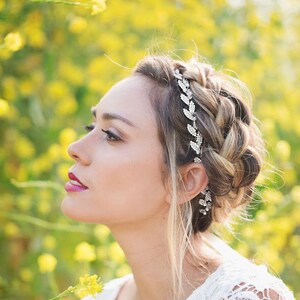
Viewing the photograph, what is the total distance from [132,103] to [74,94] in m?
1.60

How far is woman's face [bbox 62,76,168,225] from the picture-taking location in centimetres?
191

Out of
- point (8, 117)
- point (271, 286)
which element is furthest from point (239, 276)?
point (8, 117)

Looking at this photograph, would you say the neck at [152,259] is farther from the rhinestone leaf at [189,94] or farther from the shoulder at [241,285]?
the rhinestone leaf at [189,94]

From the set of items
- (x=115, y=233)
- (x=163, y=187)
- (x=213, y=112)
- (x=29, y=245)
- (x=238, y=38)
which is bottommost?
(x=29, y=245)

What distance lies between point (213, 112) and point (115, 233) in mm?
367

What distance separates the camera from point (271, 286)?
1916mm

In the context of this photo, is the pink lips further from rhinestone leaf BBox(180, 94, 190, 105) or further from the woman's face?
rhinestone leaf BBox(180, 94, 190, 105)

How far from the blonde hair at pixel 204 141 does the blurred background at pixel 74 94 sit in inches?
32.9

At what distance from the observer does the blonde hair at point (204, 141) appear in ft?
6.42

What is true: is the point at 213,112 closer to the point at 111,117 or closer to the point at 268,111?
the point at 111,117

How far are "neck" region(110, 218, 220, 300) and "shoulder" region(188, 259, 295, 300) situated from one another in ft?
0.21

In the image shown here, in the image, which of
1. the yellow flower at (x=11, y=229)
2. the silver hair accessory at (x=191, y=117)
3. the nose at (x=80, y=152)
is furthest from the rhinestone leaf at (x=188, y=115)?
the yellow flower at (x=11, y=229)

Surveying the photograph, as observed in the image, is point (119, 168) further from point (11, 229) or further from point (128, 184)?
point (11, 229)

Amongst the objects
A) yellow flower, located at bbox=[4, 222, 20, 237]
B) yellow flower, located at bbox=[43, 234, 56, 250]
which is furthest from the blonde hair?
yellow flower, located at bbox=[4, 222, 20, 237]
